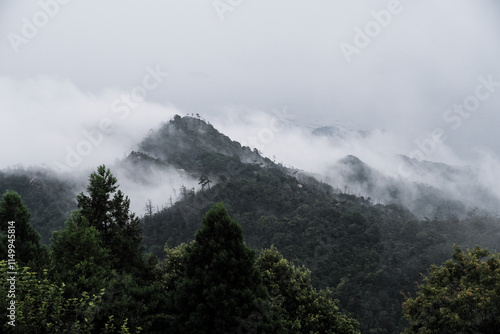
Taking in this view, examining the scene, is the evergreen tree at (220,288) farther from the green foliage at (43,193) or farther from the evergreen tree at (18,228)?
the green foliage at (43,193)

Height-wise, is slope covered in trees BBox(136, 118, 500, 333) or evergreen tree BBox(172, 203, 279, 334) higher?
slope covered in trees BBox(136, 118, 500, 333)

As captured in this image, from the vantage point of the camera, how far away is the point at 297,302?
20.5 metres

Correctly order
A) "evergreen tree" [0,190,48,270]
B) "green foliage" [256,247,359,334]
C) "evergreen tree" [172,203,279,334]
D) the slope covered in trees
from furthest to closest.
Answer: the slope covered in trees → "evergreen tree" [0,190,48,270] → "green foliage" [256,247,359,334] → "evergreen tree" [172,203,279,334]

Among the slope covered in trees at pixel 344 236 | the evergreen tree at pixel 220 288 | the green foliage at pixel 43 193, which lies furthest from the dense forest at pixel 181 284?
Result: the green foliage at pixel 43 193

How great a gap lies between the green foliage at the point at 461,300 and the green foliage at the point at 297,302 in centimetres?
430

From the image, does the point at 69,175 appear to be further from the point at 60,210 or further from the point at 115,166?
the point at 60,210

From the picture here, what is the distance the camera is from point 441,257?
75.9 meters

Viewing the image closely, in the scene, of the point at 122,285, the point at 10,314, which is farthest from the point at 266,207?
the point at 10,314

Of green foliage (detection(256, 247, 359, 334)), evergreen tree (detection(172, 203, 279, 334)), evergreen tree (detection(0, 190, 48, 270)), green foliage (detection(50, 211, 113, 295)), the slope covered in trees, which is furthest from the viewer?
the slope covered in trees

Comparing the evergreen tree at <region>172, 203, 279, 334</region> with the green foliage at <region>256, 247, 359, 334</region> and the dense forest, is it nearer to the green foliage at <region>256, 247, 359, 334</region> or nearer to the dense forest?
the dense forest

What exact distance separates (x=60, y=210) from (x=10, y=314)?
14494 cm

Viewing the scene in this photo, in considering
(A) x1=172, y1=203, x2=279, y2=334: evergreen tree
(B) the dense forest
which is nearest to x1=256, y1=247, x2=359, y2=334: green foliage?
(B) the dense forest

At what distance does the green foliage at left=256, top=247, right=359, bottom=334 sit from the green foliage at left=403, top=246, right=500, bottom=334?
430 cm

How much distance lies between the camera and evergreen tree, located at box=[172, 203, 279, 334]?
50.9 ft
